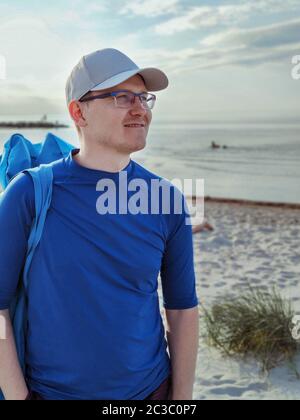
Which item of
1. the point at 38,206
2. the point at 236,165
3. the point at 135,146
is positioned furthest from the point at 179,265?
the point at 236,165

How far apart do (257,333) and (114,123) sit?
2.81m

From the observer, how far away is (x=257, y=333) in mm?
4180

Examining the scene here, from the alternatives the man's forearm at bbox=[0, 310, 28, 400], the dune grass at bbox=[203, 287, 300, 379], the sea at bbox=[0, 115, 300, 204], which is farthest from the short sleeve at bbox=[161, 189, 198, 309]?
the sea at bbox=[0, 115, 300, 204]

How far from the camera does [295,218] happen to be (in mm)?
10336

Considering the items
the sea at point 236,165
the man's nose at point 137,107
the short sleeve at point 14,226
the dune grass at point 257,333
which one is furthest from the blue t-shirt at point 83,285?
the sea at point 236,165

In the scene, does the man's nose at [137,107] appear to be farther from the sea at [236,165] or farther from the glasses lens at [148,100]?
the sea at [236,165]

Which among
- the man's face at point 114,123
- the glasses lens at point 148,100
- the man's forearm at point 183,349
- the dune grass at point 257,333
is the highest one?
the glasses lens at point 148,100

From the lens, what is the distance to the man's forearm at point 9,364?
5.85 ft

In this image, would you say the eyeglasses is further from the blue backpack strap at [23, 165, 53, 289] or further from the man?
the blue backpack strap at [23, 165, 53, 289]
